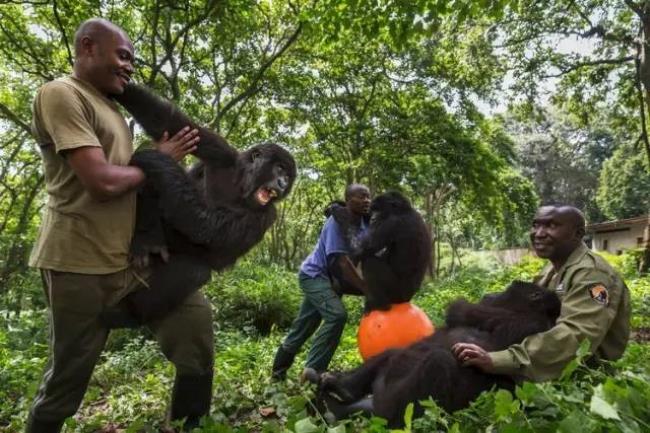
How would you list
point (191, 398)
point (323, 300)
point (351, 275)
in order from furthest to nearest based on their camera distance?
point (351, 275) → point (323, 300) → point (191, 398)

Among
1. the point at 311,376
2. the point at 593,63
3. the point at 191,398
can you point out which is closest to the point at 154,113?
the point at 191,398

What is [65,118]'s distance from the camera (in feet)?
8.82

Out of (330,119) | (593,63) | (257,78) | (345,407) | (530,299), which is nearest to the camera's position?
(530,299)

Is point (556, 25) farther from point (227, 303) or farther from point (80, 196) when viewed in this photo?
point (80, 196)

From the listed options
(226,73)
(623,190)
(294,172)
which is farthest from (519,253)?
(294,172)

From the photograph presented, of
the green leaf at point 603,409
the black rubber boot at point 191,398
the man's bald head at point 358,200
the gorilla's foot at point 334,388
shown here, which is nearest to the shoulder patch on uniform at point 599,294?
the green leaf at point 603,409

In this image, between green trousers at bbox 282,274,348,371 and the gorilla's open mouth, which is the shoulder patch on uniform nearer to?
the gorilla's open mouth

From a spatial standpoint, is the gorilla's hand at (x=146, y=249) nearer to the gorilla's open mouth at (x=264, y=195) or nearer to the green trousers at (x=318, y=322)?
the gorilla's open mouth at (x=264, y=195)

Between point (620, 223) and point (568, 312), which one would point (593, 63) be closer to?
point (568, 312)

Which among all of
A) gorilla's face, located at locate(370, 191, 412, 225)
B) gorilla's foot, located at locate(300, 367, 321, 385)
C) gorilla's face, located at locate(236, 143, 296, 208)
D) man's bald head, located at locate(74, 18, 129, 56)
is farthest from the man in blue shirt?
man's bald head, located at locate(74, 18, 129, 56)

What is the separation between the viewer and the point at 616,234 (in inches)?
1297

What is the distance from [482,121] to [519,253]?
22.8m

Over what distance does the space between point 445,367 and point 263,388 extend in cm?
234

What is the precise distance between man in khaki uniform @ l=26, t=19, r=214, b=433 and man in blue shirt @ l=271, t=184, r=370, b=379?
2442 millimetres
